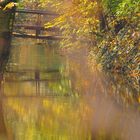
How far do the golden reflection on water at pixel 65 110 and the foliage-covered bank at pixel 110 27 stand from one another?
1.13 m

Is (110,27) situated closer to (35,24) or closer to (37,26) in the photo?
(37,26)

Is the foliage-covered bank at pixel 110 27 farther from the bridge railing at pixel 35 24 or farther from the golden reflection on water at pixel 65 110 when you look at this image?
the bridge railing at pixel 35 24

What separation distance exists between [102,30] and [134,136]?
14.9 metres

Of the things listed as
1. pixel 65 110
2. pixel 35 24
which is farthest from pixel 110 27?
pixel 35 24

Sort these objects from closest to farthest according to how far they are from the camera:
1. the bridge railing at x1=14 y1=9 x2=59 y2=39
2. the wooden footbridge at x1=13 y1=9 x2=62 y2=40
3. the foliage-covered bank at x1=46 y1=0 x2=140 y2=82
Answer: the foliage-covered bank at x1=46 y1=0 x2=140 y2=82 < the wooden footbridge at x1=13 y1=9 x2=62 y2=40 < the bridge railing at x1=14 y1=9 x2=59 y2=39

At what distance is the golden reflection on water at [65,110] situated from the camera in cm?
1067

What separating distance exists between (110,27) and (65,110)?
1171 cm

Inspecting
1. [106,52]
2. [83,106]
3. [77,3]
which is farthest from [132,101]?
[77,3]

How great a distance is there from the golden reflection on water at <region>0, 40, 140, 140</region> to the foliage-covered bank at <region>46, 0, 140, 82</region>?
1135 millimetres

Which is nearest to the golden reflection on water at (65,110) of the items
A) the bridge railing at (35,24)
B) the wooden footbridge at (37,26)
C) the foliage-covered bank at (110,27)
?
the foliage-covered bank at (110,27)

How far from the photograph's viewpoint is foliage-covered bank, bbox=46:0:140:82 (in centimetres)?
2022

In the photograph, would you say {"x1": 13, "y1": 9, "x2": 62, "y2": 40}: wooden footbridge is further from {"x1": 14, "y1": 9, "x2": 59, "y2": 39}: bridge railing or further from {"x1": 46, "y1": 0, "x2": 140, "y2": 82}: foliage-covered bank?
{"x1": 46, "y1": 0, "x2": 140, "y2": 82}: foliage-covered bank

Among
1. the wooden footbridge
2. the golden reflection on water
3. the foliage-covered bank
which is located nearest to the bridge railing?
the wooden footbridge

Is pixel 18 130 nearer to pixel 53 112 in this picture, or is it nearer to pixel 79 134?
pixel 79 134
